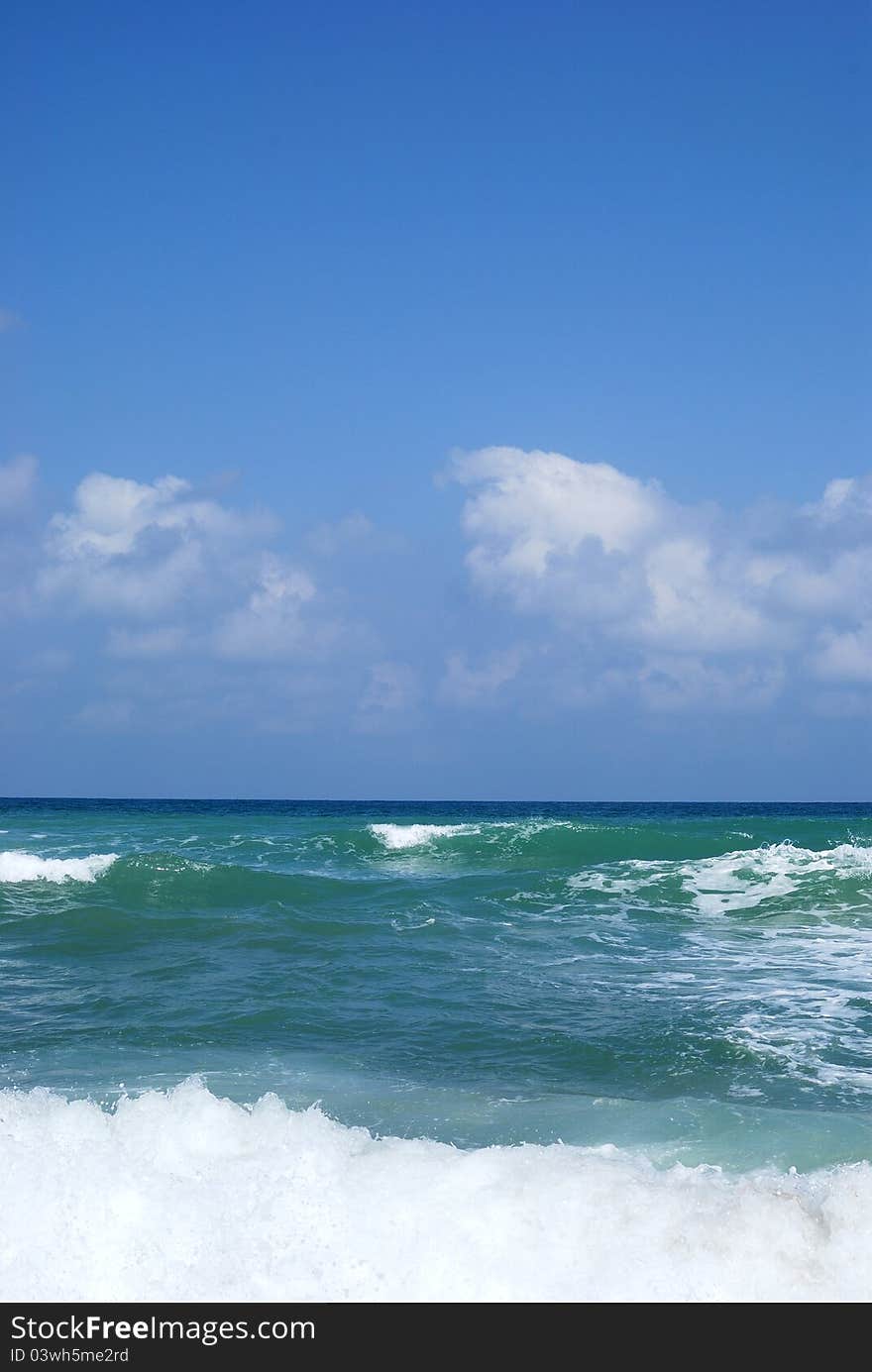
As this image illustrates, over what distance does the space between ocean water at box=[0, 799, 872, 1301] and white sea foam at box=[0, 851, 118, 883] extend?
309cm

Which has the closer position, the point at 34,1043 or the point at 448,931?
the point at 34,1043

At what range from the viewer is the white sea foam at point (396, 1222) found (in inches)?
192

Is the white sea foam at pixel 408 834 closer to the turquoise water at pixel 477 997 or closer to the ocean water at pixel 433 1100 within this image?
the turquoise water at pixel 477 997

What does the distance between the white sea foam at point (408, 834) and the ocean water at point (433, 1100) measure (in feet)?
45.6

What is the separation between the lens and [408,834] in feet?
113

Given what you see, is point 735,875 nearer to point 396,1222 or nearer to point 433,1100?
point 433,1100

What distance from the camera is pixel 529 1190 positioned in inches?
223

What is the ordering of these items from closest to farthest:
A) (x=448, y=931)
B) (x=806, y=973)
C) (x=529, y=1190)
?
(x=529, y=1190) → (x=806, y=973) → (x=448, y=931)

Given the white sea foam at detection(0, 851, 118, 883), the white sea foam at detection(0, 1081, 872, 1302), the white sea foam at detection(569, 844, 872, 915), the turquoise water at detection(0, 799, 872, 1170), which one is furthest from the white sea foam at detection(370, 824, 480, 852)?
the white sea foam at detection(0, 1081, 872, 1302)

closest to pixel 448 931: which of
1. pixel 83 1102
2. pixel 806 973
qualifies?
pixel 806 973

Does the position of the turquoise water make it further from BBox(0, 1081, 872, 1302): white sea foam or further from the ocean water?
BBox(0, 1081, 872, 1302): white sea foam

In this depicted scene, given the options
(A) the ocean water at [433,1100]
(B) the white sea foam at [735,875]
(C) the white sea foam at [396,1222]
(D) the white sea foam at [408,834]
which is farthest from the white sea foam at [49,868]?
(C) the white sea foam at [396,1222]
